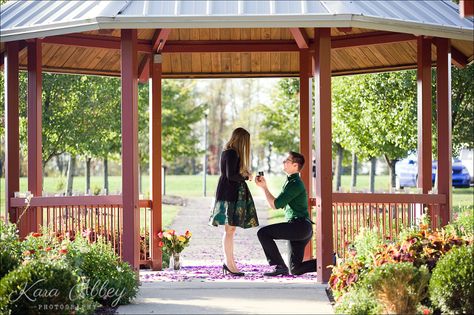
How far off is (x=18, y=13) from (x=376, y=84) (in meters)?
13.4

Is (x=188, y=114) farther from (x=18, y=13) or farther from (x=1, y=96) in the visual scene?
(x=18, y=13)

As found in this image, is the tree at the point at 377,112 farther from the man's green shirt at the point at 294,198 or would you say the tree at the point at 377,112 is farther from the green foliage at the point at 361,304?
the green foliage at the point at 361,304

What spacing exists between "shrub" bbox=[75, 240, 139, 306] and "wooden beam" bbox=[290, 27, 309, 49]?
15.2 ft

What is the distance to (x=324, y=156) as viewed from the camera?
1044 centimetres

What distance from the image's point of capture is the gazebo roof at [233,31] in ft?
31.6

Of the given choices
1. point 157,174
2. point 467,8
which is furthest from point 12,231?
point 467,8

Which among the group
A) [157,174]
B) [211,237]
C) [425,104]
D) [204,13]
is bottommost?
[211,237]

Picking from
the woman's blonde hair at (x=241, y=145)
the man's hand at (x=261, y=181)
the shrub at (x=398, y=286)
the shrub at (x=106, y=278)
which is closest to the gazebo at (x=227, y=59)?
the man's hand at (x=261, y=181)

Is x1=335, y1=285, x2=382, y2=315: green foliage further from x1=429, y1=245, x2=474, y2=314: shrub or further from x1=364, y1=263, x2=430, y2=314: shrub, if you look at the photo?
x1=429, y1=245, x2=474, y2=314: shrub

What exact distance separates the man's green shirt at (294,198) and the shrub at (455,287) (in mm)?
3243

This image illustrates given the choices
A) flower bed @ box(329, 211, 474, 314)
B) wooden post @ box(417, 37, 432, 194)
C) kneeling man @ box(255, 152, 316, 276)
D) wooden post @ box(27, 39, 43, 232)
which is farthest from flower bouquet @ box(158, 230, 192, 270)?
flower bed @ box(329, 211, 474, 314)

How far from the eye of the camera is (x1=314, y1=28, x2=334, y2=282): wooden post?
10.4 metres

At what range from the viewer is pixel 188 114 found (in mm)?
42281

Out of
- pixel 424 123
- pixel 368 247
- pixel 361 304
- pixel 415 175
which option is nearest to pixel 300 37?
pixel 424 123
